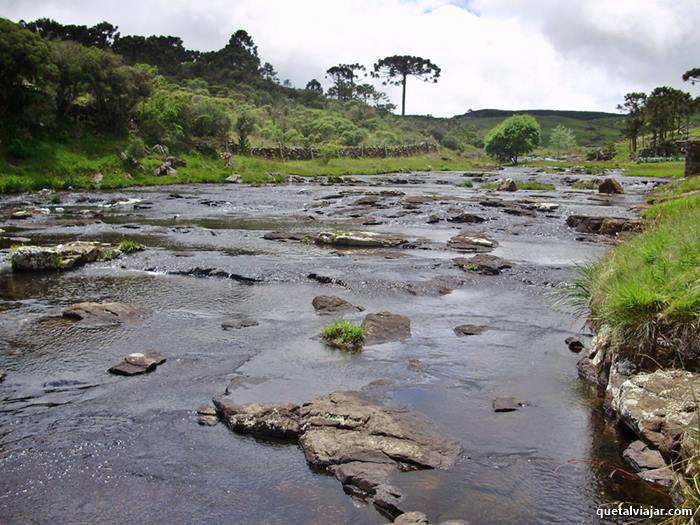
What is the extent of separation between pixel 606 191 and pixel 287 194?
30.8 metres

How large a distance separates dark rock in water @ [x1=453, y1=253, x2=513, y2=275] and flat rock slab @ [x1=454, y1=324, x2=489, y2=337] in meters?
7.25

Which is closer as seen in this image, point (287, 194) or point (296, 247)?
point (296, 247)

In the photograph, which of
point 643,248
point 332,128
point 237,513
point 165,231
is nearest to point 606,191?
point 165,231

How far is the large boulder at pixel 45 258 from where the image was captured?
2323cm

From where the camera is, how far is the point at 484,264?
2430cm

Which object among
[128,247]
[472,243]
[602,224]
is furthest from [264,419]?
[602,224]

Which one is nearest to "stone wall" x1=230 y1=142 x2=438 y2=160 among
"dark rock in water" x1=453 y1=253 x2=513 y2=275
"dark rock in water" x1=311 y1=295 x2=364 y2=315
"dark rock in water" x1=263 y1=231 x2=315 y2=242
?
→ "dark rock in water" x1=263 y1=231 x2=315 y2=242

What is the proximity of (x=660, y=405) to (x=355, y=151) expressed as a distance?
9840 centimetres

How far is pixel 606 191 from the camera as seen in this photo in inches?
2267

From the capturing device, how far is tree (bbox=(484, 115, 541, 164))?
12800 cm

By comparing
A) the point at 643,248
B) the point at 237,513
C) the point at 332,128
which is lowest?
the point at 237,513

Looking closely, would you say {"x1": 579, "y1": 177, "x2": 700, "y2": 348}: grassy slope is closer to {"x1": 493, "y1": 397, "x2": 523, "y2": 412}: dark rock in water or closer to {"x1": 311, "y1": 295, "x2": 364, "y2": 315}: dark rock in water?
{"x1": 493, "y1": 397, "x2": 523, "y2": 412}: dark rock in water

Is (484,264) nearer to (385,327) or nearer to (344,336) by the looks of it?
(385,327)

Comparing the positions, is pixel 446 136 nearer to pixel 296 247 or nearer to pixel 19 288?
pixel 296 247
